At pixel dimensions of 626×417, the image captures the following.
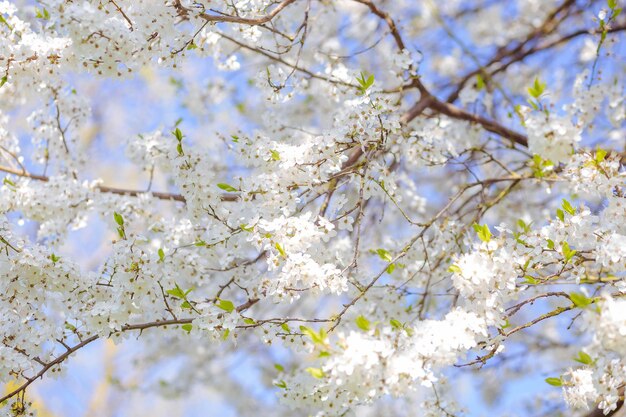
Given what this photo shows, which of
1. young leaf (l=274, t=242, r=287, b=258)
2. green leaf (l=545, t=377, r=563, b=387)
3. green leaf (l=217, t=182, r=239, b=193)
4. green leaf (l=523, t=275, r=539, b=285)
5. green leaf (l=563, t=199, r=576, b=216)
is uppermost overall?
green leaf (l=217, t=182, r=239, b=193)

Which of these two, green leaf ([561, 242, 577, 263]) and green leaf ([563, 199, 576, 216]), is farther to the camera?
green leaf ([563, 199, 576, 216])

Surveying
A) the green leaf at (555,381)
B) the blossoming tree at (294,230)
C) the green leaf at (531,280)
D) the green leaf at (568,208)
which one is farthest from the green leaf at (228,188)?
the green leaf at (555,381)

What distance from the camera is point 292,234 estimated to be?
219 cm

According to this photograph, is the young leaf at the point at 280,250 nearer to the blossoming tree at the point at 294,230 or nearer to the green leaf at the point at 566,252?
the blossoming tree at the point at 294,230

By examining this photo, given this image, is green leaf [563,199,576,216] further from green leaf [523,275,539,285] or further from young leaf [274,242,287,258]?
young leaf [274,242,287,258]

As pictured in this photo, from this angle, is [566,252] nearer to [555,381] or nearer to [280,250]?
[555,381]

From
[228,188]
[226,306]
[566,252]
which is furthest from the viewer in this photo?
[228,188]

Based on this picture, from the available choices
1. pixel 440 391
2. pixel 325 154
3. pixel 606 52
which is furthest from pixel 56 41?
pixel 606 52

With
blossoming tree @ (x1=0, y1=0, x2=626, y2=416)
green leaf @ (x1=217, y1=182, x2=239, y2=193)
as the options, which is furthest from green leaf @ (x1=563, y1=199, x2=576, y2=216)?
green leaf @ (x1=217, y1=182, x2=239, y2=193)

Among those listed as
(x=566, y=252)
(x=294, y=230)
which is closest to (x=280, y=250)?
(x=294, y=230)

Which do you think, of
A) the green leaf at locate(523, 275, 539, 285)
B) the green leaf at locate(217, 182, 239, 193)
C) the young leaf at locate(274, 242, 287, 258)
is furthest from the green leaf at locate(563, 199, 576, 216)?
the green leaf at locate(217, 182, 239, 193)

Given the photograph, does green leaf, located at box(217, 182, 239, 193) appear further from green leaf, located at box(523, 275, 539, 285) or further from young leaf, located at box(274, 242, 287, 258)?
green leaf, located at box(523, 275, 539, 285)

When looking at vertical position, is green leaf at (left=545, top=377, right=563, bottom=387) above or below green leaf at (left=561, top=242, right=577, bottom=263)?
below

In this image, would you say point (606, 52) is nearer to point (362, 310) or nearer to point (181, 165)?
point (362, 310)
